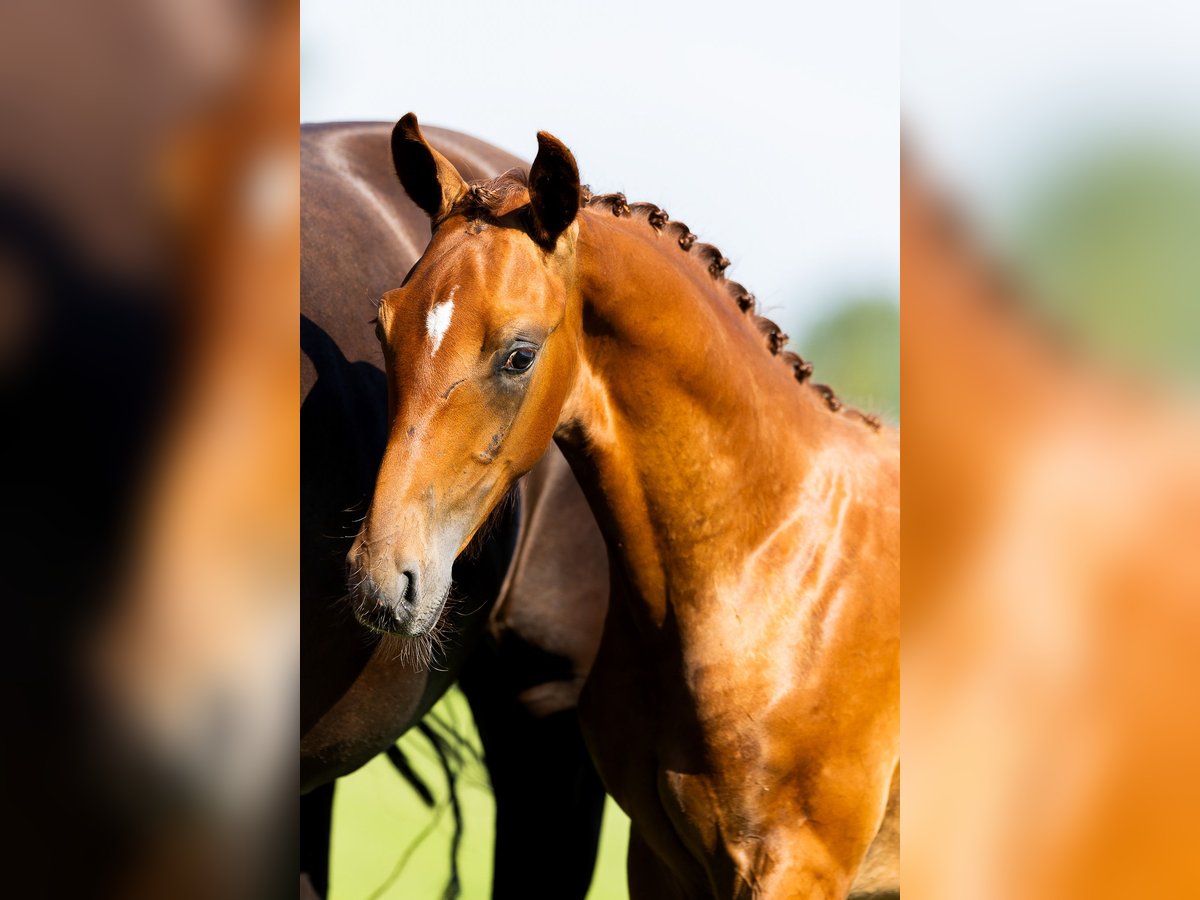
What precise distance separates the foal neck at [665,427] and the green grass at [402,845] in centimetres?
200

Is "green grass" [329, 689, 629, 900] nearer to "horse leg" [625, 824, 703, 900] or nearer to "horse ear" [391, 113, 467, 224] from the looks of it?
"horse leg" [625, 824, 703, 900]

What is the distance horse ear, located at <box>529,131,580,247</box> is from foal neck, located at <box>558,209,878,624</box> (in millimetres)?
86

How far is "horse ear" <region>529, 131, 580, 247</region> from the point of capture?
173cm

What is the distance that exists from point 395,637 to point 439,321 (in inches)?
27.7

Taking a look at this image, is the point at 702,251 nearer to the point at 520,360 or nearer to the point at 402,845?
the point at 520,360

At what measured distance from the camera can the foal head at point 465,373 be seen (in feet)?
5.29

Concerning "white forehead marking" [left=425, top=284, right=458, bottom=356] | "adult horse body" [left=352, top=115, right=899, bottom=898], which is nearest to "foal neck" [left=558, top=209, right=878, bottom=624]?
"adult horse body" [left=352, top=115, right=899, bottom=898]

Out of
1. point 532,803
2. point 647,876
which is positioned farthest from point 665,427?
point 532,803

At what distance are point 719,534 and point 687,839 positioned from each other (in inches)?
20.0

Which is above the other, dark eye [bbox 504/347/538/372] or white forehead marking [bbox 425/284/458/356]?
white forehead marking [bbox 425/284/458/356]

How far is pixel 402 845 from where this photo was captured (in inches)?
165

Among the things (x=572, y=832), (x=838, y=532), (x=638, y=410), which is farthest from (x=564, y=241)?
(x=572, y=832)

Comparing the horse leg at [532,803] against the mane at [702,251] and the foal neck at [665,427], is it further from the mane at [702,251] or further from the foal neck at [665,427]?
the mane at [702,251]
